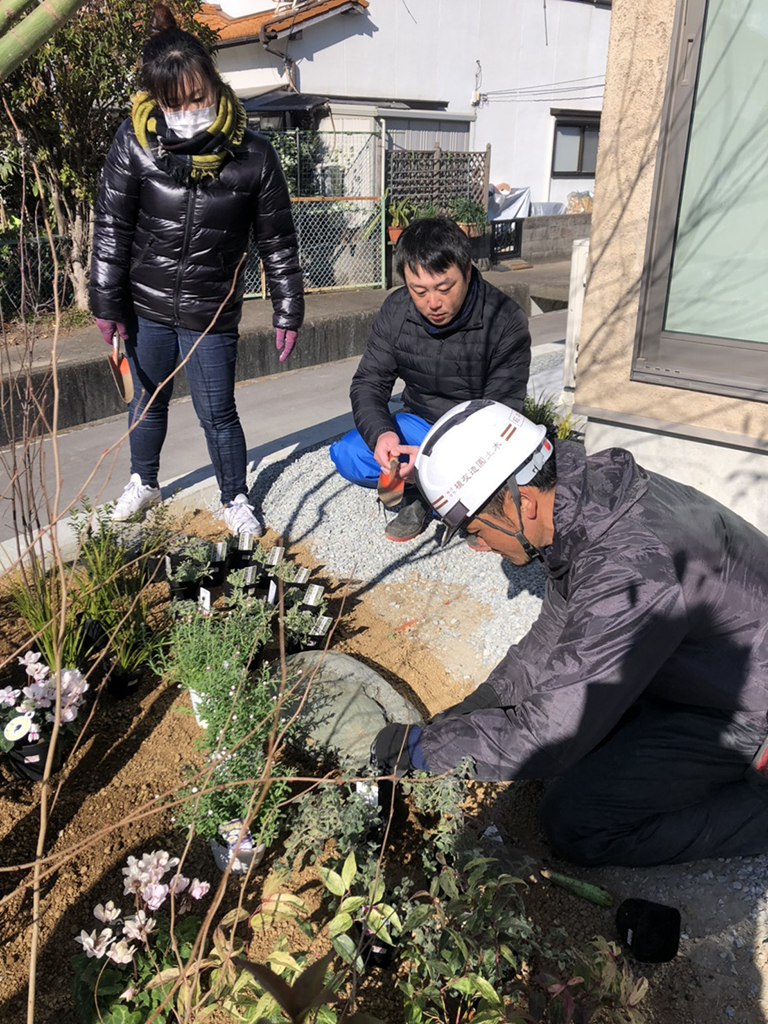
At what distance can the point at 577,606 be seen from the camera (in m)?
1.98

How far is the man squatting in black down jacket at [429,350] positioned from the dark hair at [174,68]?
0.99 metres

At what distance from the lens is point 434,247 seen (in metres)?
3.20

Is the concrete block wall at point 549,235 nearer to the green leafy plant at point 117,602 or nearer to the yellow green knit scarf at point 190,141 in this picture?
the yellow green knit scarf at point 190,141

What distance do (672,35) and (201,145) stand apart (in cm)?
200

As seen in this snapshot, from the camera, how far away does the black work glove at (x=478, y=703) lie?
2.55 m

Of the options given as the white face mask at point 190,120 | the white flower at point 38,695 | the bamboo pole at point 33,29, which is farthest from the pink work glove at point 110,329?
the bamboo pole at point 33,29

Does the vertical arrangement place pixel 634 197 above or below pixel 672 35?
below

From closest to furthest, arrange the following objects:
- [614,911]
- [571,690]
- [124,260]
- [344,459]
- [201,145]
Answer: [571,690]
[614,911]
[201,145]
[124,260]
[344,459]

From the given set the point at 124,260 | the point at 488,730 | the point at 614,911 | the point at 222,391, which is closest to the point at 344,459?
the point at 222,391

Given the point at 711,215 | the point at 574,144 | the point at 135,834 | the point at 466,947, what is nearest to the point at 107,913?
the point at 135,834

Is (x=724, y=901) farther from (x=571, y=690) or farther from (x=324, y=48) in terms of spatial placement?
(x=324, y=48)

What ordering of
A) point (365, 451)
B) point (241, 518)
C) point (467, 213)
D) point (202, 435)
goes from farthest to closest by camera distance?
point (467, 213), point (202, 435), point (365, 451), point (241, 518)

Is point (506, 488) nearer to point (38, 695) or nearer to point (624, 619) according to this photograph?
point (624, 619)

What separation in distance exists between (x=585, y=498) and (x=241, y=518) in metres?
2.12
